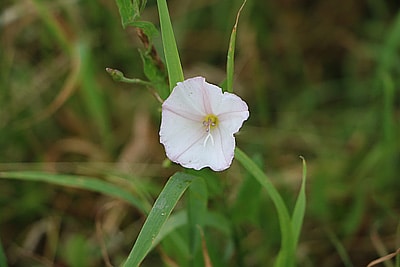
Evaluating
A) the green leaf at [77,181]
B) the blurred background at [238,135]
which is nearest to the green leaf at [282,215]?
the blurred background at [238,135]

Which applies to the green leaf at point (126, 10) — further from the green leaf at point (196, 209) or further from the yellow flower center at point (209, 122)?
the green leaf at point (196, 209)

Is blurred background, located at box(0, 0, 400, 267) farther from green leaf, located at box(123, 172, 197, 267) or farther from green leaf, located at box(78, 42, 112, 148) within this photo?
green leaf, located at box(123, 172, 197, 267)

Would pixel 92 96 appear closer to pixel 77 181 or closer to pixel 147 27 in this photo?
pixel 77 181

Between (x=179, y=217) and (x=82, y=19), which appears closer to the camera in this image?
(x=179, y=217)

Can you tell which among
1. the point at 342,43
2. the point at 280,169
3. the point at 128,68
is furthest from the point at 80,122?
the point at 342,43

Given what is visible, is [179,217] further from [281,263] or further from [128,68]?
[128,68]

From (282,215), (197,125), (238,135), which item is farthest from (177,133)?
(238,135)

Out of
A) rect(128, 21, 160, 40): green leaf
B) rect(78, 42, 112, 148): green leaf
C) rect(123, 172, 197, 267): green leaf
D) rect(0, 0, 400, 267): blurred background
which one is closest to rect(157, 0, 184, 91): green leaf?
rect(128, 21, 160, 40): green leaf
